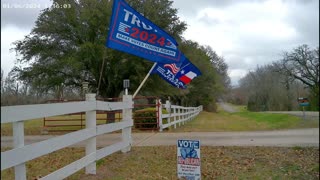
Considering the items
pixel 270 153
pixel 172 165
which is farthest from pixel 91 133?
pixel 270 153

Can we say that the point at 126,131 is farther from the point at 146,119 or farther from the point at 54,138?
the point at 146,119

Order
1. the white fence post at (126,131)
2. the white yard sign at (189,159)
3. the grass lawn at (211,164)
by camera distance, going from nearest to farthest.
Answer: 1. the white yard sign at (189,159)
2. the grass lawn at (211,164)
3. the white fence post at (126,131)

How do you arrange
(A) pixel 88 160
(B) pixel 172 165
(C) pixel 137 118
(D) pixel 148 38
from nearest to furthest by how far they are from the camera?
(A) pixel 88 160
(B) pixel 172 165
(D) pixel 148 38
(C) pixel 137 118

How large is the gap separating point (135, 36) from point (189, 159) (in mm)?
3982

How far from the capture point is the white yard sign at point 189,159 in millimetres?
5586

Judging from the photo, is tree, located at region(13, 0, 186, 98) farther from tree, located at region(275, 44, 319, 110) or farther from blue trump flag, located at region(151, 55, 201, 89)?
tree, located at region(275, 44, 319, 110)

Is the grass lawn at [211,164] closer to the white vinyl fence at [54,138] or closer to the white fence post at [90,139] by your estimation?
the white fence post at [90,139]

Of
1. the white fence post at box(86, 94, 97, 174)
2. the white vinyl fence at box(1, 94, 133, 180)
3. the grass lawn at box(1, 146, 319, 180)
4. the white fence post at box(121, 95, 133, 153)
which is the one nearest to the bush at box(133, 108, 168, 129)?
the grass lawn at box(1, 146, 319, 180)

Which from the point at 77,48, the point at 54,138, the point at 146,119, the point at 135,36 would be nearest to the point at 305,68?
the point at 54,138

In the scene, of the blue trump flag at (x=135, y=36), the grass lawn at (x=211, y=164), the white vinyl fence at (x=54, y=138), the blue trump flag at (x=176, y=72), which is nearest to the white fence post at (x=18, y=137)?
the white vinyl fence at (x=54, y=138)

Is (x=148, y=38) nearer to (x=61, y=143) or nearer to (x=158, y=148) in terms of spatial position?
(x=158, y=148)

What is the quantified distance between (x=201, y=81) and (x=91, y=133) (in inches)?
1797

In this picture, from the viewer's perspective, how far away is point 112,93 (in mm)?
22359

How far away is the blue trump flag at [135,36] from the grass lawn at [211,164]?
227 cm
